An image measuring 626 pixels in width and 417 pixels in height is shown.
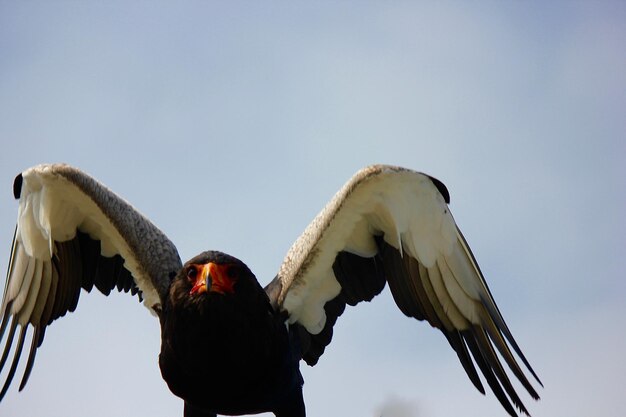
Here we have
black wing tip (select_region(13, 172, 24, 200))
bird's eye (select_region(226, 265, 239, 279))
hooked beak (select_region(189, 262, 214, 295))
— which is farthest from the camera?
black wing tip (select_region(13, 172, 24, 200))

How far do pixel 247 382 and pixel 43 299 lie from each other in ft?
9.69

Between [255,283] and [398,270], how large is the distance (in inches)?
76.6

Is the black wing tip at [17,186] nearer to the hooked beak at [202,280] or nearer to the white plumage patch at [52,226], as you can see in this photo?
the white plumage patch at [52,226]

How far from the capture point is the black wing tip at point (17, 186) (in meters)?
9.47

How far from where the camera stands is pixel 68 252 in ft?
34.1

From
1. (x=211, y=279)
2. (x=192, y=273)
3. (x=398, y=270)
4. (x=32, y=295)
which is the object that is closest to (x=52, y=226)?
(x=32, y=295)

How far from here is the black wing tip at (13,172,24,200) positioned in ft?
31.1

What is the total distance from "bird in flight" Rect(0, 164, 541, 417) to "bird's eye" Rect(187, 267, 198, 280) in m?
0.01

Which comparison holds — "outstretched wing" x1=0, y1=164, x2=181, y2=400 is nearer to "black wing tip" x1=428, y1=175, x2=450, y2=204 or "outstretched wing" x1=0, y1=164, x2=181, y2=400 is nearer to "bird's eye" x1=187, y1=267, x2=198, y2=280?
"bird's eye" x1=187, y1=267, x2=198, y2=280

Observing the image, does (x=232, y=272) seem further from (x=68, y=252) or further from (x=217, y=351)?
(x=68, y=252)

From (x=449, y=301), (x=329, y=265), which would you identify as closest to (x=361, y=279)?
(x=329, y=265)

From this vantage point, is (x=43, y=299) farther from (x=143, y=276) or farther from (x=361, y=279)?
(x=361, y=279)

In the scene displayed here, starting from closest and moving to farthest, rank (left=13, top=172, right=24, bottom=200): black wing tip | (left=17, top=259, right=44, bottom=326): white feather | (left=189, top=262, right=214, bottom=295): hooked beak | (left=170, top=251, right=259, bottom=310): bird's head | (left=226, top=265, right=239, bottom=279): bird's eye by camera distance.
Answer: (left=189, top=262, right=214, bottom=295): hooked beak
(left=170, top=251, right=259, bottom=310): bird's head
(left=226, top=265, right=239, bottom=279): bird's eye
(left=13, top=172, right=24, bottom=200): black wing tip
(left=17, top=259, right=44, bottom=326): white feather

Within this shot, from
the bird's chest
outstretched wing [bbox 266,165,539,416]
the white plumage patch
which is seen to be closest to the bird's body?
the bird's chest
